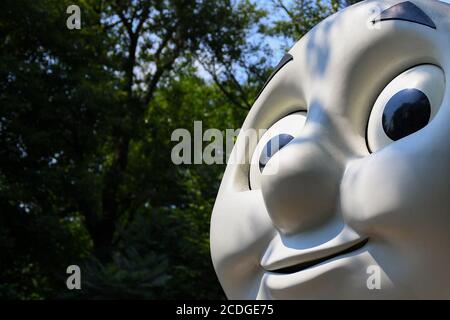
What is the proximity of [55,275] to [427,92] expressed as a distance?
9.53 metres

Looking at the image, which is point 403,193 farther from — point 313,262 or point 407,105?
point 313,262

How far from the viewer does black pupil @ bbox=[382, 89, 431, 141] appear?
13.0ft

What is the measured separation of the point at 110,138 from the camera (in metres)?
14.9

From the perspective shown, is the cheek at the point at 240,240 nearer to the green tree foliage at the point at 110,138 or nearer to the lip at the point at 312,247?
the lip at the point at 312,247

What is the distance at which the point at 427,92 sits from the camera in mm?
3975

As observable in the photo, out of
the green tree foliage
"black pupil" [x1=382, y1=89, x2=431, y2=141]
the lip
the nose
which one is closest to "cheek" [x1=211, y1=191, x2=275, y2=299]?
the lip

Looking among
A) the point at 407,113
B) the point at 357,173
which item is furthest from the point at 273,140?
the point at 407,113

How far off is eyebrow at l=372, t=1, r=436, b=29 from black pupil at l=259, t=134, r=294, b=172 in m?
0.82

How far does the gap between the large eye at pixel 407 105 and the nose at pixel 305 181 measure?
0.82 ft

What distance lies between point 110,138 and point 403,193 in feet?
37.8
